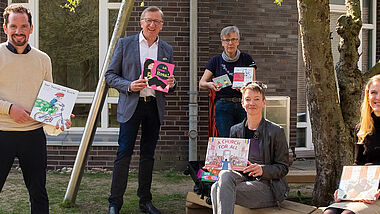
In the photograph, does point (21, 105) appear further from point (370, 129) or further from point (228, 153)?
point (370, 129)

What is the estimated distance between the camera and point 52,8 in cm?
817

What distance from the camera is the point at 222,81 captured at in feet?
17.3

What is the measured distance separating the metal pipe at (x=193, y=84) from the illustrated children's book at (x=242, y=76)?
104 inches

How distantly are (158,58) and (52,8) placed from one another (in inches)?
162

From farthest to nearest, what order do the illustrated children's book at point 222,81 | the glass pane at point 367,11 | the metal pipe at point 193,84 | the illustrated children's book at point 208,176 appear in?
1. the glass pane at point 367,11
2. the metal pipe at point 193,84
3. the illustrated children's book at point 222,81
4. the illustrated children's book at point 208,176

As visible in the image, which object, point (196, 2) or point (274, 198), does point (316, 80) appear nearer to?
point (274, 198)

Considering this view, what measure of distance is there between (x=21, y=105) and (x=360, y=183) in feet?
8.70

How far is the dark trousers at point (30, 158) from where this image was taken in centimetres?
355

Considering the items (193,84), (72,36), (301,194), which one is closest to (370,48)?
(193,84)

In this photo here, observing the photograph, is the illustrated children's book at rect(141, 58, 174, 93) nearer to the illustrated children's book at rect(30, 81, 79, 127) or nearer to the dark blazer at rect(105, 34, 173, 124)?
the dark blazer at rect(105, 34, 173, 124)

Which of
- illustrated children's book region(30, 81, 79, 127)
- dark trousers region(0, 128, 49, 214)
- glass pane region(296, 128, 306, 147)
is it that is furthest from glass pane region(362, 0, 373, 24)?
dark trousers region(0, 128, 49, 214)

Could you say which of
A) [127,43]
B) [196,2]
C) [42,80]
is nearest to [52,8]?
[196,2]

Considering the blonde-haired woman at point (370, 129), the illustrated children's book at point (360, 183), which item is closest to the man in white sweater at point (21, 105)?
the illustrated children's book at point (360, 183)

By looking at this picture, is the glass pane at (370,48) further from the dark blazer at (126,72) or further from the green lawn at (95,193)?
the dark blazer at (126,72)
